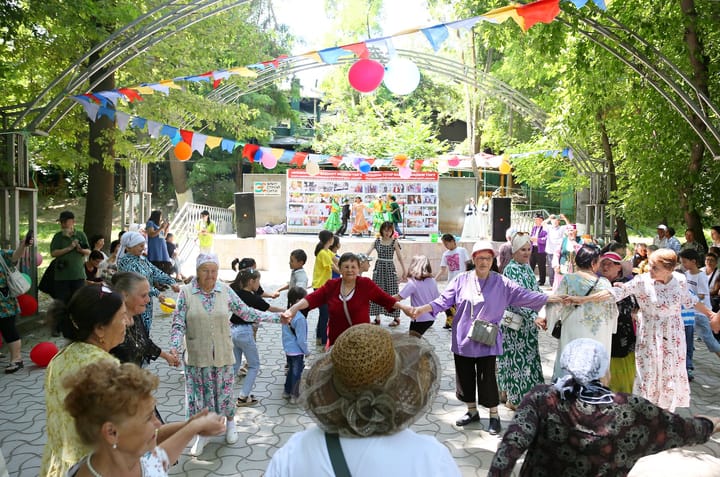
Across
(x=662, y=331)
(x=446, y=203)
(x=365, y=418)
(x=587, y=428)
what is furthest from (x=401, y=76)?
(x=446, y=203)

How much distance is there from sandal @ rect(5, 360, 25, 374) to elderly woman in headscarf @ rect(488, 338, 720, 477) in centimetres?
649

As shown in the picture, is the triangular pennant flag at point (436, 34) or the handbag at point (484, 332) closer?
the handbag at point (484, 332)

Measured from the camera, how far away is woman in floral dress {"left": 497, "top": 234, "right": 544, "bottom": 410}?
5395 millimetres

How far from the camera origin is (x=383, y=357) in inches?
65.7

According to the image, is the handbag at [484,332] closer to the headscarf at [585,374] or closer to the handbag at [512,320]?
the handbag at [512,320]

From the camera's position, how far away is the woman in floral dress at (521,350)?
212 inches

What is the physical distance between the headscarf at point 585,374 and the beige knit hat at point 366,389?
97cm

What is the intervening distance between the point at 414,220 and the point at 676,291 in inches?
562

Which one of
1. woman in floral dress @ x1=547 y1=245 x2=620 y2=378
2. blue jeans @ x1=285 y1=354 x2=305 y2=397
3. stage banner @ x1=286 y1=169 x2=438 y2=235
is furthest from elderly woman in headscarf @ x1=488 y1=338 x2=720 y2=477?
stage banner @ x1=286 y1=169 x2=438 y2=235

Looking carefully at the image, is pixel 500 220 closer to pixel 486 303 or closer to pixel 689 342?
pixel 689 342

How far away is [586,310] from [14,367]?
6438mm

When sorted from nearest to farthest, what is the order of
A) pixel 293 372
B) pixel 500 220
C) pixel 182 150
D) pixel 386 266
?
pixel 293 372
pixel 386 266
pixel 182 150
pixel 500 220

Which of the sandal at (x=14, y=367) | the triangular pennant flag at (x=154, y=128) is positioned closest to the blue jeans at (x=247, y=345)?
the sandal at (x=14, y=367)

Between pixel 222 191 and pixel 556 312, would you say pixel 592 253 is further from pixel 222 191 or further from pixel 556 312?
pixel 222 191
